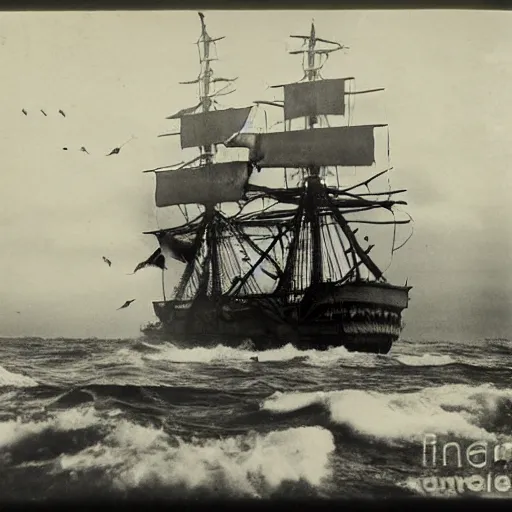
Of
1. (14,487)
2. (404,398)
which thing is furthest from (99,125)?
(404,398)

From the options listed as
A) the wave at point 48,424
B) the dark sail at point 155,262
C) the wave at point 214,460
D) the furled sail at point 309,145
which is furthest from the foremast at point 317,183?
the wave at point 48,424

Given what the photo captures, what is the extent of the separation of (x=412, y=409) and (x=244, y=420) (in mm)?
400

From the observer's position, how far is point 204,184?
1.61 metres

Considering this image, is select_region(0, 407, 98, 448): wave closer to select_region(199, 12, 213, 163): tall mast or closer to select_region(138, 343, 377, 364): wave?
select_region(138, 343, 377, 364): wave

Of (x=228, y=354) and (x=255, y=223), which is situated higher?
(x=255, y=223)

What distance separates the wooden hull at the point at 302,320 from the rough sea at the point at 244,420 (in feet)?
0.10

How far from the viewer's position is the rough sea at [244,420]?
4.92 feet

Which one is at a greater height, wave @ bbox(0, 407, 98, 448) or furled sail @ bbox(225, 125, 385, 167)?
furled sail @ bbox(225, 125, 385, 167)

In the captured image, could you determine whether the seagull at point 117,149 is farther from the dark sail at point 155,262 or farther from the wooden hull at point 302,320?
the wooden hull at point 302,320

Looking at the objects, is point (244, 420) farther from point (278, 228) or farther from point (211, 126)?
point (211, 126)

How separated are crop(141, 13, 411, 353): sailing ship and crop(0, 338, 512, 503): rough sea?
69 millimetres

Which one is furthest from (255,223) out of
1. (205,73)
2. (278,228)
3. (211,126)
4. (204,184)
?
(205,73)

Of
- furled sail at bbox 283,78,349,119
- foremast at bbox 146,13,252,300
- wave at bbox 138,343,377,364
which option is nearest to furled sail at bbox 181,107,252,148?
foremast at bbox 146,13,252,300

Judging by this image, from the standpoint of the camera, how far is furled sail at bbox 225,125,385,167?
1.59 meters
